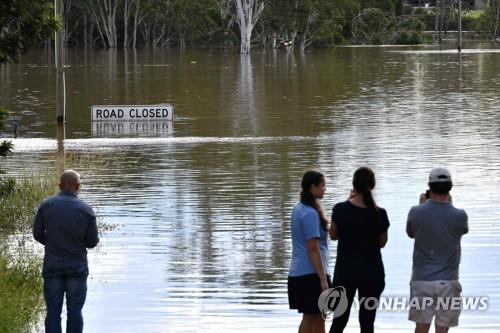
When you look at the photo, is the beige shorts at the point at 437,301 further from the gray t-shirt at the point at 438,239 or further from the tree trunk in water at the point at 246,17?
the tree trunk in water at the point at 246,17

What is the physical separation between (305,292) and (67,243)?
1.81 metres

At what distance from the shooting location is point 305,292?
8844mm

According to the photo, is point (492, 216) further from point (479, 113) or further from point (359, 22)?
point (359, 22)

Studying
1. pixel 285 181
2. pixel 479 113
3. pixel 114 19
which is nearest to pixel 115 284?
pixel 285 181

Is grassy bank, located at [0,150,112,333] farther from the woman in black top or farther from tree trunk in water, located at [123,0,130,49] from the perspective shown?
tree trunk in water, located at [123,0,130,49]

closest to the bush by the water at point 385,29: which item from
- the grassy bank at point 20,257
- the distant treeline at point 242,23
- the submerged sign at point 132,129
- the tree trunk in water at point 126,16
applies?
the distant treeline at point 242,23

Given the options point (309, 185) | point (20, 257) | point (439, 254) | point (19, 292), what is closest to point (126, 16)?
point (20, 257)

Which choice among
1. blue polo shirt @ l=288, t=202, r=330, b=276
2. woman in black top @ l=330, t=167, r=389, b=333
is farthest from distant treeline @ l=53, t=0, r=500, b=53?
woman in black top @ l=330, t=167, r=389, b=333

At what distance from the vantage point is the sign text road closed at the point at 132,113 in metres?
34.8

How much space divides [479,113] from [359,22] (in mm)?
80998

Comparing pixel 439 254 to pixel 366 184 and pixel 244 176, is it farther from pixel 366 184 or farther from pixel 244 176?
pixel 244 176

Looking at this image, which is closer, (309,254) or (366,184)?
(366,184)

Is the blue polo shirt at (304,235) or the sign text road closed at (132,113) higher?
the blue polo shirt at (304,235)

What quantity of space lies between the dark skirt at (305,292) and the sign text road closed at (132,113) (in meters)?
25.9
